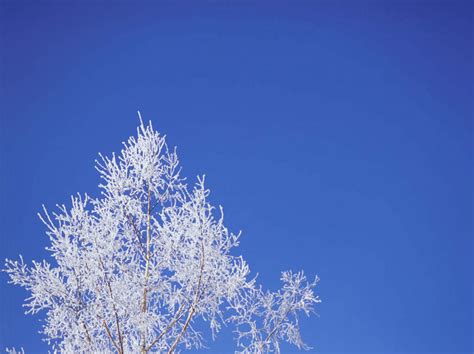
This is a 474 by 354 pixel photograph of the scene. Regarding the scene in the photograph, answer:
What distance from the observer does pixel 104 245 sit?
7113 millimetres

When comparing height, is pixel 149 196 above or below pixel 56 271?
above

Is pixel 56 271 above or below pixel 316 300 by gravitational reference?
above

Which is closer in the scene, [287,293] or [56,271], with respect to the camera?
[56,271]

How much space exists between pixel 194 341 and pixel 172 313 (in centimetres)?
48

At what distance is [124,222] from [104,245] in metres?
0.40

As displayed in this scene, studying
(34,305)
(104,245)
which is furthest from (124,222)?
(34,305)

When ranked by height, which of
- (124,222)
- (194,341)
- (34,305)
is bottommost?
(194,341)

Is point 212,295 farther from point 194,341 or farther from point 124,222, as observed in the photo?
point 124,222

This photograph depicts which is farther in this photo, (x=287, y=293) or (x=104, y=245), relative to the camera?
(x=287, y=293)

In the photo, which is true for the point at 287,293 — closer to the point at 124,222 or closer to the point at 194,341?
the point at 194,341

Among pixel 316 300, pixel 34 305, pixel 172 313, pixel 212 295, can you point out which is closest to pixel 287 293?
pixel 316 300

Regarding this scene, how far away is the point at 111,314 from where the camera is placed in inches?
281

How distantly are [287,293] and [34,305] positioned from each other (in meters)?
3.19

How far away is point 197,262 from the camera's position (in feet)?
23.5
